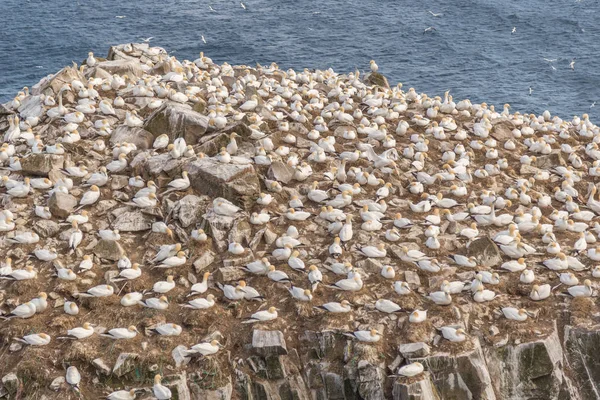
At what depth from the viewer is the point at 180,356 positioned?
1825 cm

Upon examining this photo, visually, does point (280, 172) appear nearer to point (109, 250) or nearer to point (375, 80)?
point (109, 250)

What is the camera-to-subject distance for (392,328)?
1925cm

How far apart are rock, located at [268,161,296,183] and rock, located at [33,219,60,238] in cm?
756

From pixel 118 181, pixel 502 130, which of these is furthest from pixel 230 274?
pixel 502 130

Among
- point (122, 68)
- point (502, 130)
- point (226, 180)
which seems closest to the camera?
point (226, 180)

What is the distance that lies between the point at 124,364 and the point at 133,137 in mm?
11163

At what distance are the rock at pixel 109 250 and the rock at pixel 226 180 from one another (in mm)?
3607

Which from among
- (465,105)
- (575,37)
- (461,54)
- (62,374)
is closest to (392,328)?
(62,374)

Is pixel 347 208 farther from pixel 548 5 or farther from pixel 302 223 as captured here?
pixel 548 5

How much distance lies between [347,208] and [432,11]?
5836 centimetres

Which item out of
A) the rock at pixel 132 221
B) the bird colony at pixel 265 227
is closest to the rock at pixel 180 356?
the bird colony at pixel 265 227

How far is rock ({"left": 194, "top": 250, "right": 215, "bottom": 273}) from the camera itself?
2127cm

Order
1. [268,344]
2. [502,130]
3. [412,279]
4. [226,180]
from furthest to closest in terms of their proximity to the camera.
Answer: [502,130] < [226,180] < [412,279] < [268,344]

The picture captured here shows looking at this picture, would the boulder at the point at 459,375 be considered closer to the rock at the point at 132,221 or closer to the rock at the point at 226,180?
the rock at the point at 226,180
